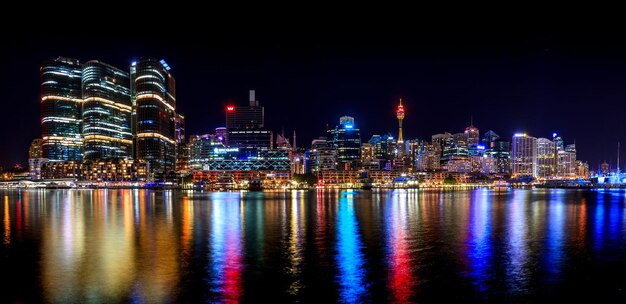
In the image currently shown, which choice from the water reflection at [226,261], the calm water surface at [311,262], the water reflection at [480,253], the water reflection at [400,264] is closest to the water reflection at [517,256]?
the calm water surface at [311,262]

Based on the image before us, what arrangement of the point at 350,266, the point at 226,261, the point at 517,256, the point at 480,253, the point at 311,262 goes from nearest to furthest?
1. the point at 350,266
2. the point at 311,262
3. the point at 226,261
4. the point at 517,256
5. the point at 480,253

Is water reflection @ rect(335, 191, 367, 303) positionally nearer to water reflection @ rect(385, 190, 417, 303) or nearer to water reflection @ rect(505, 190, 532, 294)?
water reflection @ rect(385, 190, 417, 303)

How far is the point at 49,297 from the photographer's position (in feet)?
57.8

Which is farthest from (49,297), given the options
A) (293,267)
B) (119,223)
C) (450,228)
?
(450,228)

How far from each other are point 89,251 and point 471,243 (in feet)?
70.3

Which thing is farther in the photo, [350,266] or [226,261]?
[226,261]

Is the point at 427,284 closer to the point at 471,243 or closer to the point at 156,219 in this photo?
the point at 471,243

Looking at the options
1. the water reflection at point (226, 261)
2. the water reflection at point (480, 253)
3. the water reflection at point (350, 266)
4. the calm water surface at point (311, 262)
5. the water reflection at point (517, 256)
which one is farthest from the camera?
the water reflection at point (480, 253)

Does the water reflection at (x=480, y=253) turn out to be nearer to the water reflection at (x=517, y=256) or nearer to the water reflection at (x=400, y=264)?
the water reflection at (x=517, y=256)

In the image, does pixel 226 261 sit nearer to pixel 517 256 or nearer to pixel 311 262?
A: pixel 311 262

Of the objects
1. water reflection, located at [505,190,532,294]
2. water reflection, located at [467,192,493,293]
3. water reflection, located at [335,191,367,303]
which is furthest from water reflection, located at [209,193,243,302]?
water reflection, located at [505,190,532,294]

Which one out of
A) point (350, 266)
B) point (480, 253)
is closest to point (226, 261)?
point (350, 266)

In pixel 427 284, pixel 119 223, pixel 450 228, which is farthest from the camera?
pixel 119 223

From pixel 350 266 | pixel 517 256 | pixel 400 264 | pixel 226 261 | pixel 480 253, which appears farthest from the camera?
pixel 480 253
